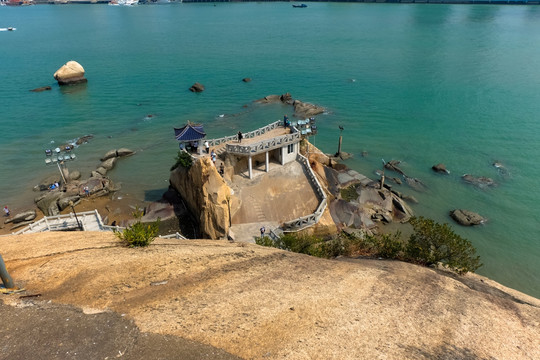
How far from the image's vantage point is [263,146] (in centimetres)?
3334

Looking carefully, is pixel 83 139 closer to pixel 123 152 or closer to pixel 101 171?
pixel 123 152

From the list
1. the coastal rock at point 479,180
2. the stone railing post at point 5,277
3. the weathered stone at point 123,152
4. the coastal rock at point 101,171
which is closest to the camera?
the stone railing post at point 5,277

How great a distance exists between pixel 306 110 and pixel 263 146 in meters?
38.7

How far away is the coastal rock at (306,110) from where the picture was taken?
6844 centimetres

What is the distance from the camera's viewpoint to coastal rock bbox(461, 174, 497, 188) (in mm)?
45094

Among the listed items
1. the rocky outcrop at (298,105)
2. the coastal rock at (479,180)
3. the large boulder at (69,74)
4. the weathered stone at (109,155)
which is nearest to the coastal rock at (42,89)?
the large boulder at (69,74)

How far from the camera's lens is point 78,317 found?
12.3 m

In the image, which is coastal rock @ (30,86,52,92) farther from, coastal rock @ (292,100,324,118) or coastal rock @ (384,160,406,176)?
coastal rock @ (384,160,406,176)

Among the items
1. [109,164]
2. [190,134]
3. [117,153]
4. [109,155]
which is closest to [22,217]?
A: [109,164]

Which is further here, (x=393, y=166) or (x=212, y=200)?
(x=393, y=166)

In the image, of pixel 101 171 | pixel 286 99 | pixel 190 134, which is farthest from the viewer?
pixel 286 99

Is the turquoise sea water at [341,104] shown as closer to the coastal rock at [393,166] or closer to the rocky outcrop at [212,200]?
the coastal rock at [393,166]

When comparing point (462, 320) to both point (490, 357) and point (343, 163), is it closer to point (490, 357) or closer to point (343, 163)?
point (490, 357)

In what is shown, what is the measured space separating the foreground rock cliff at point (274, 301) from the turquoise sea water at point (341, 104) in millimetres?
21376
